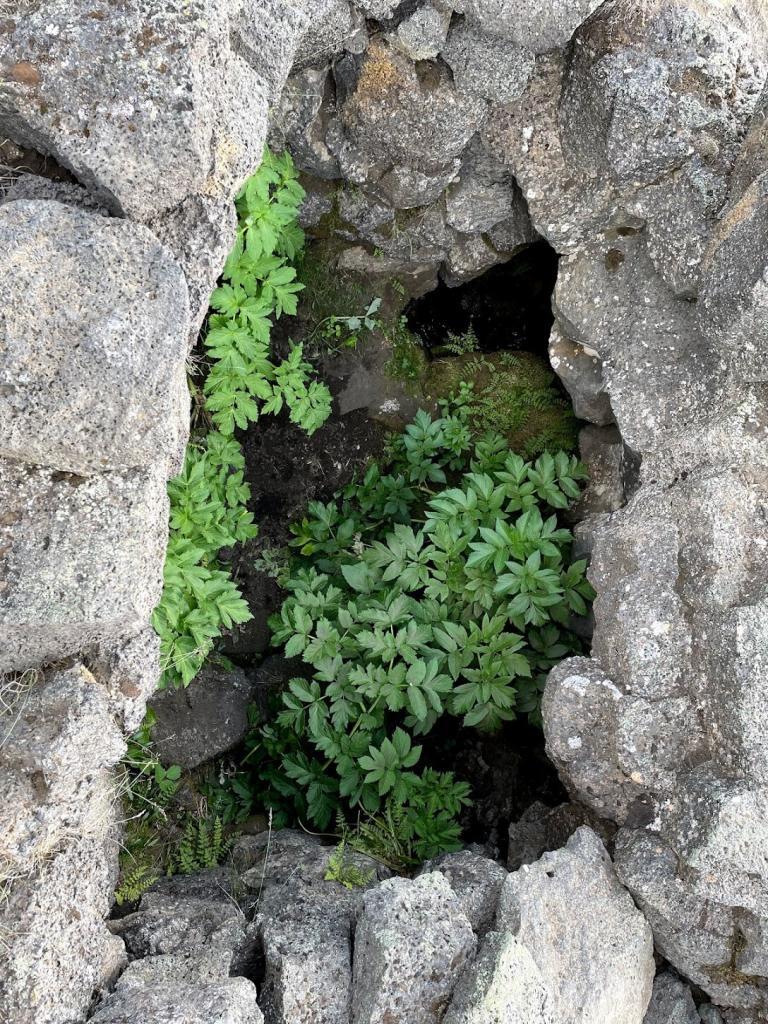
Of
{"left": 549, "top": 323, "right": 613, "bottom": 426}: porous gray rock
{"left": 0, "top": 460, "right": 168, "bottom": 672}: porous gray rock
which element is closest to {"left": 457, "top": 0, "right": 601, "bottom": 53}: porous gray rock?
{"left": 549, "top": 323, "right": 613, "bottom": 426}: porous gray rock

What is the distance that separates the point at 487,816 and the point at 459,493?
6.37 feet

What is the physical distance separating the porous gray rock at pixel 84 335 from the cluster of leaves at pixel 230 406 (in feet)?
4.34

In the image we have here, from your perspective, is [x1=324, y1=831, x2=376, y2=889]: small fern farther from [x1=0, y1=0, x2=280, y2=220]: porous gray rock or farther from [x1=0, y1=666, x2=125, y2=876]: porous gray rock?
[x1=0, y1=0, x2=280, y2=220]: porous gray rock

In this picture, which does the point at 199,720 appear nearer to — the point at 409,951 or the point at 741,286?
the point at 409,951

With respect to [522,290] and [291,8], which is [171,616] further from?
[522,290]

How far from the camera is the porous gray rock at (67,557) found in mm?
3055

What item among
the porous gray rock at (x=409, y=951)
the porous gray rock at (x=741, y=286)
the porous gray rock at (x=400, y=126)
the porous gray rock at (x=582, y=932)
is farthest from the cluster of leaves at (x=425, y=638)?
the porous gray rock at (x=400, y=126)

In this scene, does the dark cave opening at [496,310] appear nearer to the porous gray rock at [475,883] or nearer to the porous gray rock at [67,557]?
the porous gray rock at [67,557]

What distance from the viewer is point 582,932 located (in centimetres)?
384

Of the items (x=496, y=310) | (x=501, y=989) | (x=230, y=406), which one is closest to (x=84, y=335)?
(x=230, y=406)

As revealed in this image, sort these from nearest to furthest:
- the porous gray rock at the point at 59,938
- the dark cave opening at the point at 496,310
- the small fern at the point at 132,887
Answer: the porous gray rock at the point at 59,938
the small fern at the point at 132,887
the dark cave opening at the point at 496,310

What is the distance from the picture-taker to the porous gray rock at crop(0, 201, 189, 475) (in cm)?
280

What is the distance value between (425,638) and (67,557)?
215 cm

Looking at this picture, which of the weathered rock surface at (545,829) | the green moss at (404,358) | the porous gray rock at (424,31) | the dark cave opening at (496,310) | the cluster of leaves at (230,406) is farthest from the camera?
the dark cave opening at (496,310)
